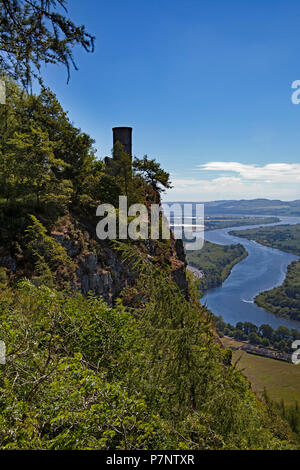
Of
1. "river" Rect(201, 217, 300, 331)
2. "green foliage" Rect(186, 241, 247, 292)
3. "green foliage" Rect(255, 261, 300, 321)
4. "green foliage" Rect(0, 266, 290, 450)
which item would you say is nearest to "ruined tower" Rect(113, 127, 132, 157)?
"green foliage" Rect(0, 266, 290, 450)

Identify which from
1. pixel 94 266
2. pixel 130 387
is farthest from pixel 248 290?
pixel 130 387

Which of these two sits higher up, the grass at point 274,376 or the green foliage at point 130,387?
the green foliage at point 130,387

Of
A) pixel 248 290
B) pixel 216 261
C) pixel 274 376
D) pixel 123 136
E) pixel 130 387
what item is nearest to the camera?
pixel 130 387

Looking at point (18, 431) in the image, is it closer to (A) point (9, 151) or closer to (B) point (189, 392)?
(B) point (189, 392)

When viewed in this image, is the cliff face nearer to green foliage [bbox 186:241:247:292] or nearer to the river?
the river

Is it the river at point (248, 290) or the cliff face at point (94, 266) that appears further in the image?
the river at point (248, 290)

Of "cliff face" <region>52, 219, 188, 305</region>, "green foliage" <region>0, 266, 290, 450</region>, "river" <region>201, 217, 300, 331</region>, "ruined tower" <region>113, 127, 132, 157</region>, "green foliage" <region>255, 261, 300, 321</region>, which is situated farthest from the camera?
"green foliage" <region>255, 261, 300, 321</region>

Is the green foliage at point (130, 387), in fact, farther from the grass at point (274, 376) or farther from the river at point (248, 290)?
the river at point (248, 290)

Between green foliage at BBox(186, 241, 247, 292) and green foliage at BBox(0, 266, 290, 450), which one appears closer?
green foliage at BBox(0, 266, 290, 450)

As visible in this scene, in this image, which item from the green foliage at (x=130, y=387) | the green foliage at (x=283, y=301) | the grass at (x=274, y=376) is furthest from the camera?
the green foliage at (x=283, y=301)

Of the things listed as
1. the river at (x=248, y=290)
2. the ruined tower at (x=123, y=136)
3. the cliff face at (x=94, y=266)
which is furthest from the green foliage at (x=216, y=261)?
the cliff face at (x=94, y=266)

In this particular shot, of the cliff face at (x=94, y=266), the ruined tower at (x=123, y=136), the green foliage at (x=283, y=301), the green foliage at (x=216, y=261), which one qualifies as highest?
the ruined tower at (x=123, y=136)

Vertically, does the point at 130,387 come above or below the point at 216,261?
above

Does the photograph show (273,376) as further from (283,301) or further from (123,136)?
(123,136)
